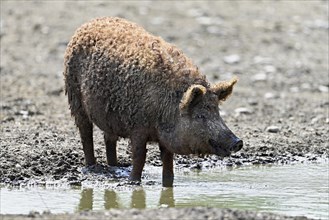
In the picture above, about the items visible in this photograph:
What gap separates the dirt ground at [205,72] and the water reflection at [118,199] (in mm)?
551

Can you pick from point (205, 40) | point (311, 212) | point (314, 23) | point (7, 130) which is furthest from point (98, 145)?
point (314, 23)

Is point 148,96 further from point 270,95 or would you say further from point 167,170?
point 270,95

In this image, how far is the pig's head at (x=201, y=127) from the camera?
Result: 386 inches

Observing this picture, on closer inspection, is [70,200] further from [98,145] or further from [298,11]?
[298,11]

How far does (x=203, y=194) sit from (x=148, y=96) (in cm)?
102

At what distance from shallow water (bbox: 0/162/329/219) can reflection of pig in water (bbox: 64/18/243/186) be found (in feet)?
1.25

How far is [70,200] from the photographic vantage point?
950 cm

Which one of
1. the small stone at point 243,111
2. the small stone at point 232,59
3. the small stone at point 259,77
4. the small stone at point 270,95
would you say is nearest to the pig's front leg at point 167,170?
the small stone at point 243,111

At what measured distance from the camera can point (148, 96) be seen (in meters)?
10.1

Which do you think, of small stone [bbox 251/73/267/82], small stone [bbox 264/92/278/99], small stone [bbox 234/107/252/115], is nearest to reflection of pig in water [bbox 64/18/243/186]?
small stone [bbox 234/107/252/115]

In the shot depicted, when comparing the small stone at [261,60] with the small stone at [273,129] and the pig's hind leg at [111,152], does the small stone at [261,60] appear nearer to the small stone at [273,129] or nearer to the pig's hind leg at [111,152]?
the small stone at [273,129]

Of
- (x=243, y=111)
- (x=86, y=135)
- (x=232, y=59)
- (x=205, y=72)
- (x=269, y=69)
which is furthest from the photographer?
(x=232, y=59)

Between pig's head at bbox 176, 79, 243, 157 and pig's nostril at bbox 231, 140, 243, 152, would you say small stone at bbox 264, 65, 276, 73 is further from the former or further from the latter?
pig's nostril at bbox 231, 140, 243, 152

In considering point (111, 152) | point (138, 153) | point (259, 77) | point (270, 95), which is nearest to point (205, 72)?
point (259, 77)
